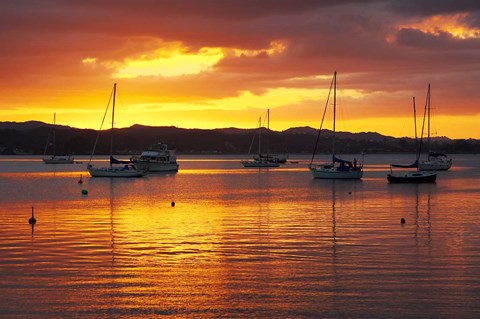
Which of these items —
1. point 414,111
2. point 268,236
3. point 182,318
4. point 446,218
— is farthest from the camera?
point 414,111

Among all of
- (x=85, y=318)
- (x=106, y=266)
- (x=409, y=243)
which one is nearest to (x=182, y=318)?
(x=85, y=318)

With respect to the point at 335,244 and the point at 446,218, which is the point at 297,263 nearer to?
the point at 335,244

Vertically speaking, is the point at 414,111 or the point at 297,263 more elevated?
the point at 414,111

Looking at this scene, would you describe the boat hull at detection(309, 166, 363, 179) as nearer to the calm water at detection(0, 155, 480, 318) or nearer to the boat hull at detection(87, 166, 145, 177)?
the boat hull at detection(87, 166, 145, 177)

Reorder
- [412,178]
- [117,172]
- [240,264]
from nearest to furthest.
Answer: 1. [240,264]
2. [412,178]
3. [117,172]

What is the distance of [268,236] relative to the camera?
33594mm

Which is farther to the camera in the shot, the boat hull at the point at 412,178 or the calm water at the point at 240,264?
the boat hull at the point at 412,178

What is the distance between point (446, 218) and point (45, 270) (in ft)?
90.7

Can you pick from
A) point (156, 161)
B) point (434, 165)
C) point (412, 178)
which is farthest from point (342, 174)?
point (434, 165)

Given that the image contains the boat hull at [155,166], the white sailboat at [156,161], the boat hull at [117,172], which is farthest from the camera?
the white sailboat at [156,161]

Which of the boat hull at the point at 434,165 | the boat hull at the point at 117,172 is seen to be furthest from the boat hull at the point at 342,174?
the boat hull at the point at 434,165

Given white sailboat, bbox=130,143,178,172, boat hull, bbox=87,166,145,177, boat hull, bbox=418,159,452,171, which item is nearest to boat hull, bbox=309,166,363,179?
boat hull, bbox=87,166,145,177

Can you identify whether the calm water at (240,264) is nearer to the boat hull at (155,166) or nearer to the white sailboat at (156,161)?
the boat hull at (155,166)

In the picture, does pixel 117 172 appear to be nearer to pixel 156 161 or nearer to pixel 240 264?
pixel 156 161
